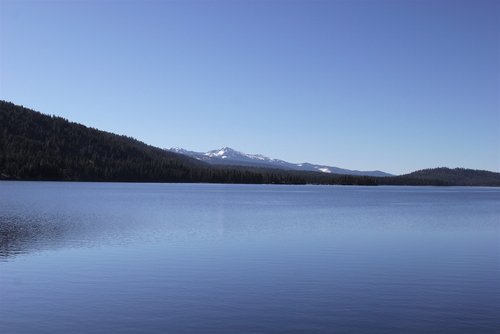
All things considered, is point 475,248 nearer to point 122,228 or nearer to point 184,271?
point 184,271

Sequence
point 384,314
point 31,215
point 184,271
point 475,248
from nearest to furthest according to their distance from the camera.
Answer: point 384,314
point 184,271
point 475,248
point 31,215

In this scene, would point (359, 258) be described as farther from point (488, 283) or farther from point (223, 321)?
point (223, 321)

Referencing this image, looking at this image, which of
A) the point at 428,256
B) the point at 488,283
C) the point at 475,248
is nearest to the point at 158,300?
the point at 488,283

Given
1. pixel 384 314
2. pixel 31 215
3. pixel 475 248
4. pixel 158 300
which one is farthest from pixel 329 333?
pixel 31 215

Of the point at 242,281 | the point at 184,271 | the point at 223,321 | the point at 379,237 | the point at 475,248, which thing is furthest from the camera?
the point at 379,237

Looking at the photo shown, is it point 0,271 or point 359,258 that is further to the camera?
point 359,258

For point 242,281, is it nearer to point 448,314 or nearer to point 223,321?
point 223,321

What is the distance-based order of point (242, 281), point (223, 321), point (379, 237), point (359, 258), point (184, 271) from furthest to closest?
point (379, 237) < point (359, 258) < point (184, 271) < point (242, 281) < point (223, 321)

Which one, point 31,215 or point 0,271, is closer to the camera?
point 0,271

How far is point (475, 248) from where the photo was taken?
38.7 m

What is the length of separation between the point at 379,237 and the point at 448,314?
86.2ft

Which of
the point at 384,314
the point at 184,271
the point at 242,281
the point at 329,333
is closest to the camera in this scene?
the point at 329,333

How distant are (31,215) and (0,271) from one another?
104ft

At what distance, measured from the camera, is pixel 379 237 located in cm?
4503
